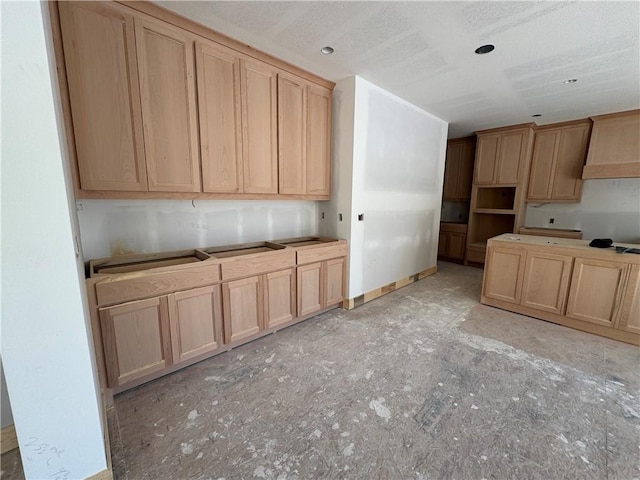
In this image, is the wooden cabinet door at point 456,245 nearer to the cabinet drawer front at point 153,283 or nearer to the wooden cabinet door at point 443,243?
the wooden cabinet door at point 443,243

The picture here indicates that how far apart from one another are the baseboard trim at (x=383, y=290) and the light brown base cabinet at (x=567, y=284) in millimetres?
1069

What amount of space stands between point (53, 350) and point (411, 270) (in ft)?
13.2

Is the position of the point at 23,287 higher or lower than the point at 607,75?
lower

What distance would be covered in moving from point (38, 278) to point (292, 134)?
2255 millimetres

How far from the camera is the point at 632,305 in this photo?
246 cm

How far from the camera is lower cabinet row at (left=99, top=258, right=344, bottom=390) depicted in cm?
175

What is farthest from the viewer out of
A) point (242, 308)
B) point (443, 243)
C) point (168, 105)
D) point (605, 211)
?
point (443, 243)

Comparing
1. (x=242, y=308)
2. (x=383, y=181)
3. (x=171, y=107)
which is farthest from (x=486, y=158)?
(x=171, y=107)

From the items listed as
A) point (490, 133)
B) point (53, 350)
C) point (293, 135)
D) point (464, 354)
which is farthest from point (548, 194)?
point (53, 350)

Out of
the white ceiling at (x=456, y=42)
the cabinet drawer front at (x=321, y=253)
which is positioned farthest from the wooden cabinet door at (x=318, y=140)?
the cabinet drawer front at (x=321, y=253)

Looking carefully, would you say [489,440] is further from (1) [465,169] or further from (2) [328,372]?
(1) [465,169]

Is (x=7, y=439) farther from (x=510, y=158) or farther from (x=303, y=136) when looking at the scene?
(x=510, y=158)

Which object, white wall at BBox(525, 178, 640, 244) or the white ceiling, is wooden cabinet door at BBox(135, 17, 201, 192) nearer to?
the white ceiling

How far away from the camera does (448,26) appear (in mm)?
1932
